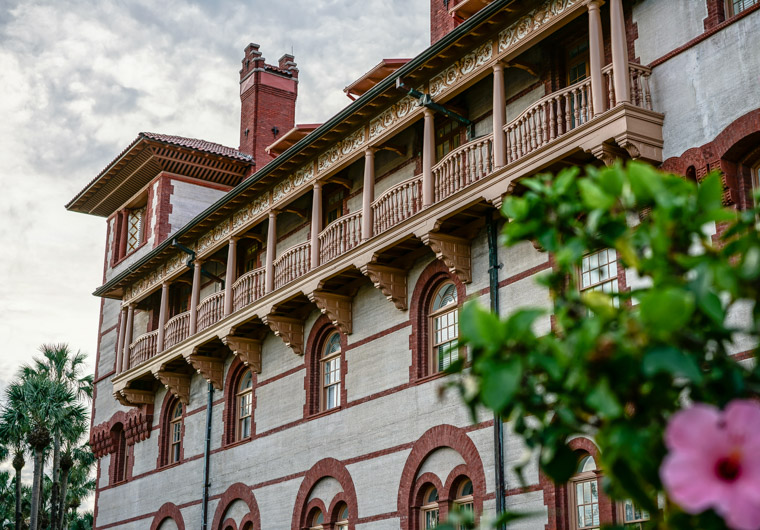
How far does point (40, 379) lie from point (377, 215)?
99.0 feet

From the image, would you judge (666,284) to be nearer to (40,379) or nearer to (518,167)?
(518,167)

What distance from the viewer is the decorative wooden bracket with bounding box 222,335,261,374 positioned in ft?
76.8

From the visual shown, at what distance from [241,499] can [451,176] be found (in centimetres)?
975

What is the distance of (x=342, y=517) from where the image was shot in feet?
65.7

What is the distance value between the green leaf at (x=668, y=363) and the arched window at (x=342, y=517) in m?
17.7

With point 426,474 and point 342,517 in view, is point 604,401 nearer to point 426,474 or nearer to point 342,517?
point 426,474

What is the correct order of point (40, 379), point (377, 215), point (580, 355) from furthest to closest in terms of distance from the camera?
point (40, 379) → point (377, 215) → point (580, 355)

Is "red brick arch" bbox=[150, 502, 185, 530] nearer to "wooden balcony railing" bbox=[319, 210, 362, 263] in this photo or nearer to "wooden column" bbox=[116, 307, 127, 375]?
"wooden column" bbox=[116, 307, 127, 375]

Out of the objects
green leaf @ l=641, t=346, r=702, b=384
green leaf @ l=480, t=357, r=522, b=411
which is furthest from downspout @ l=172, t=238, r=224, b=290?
green leaf @ l=641, t=346, r=702, b=384

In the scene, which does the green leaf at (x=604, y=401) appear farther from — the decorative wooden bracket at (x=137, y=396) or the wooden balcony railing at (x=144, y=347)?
the decorative wooden bracket at (x=137, y=396)

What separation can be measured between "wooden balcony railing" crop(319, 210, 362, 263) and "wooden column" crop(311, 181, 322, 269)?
4.2 inches

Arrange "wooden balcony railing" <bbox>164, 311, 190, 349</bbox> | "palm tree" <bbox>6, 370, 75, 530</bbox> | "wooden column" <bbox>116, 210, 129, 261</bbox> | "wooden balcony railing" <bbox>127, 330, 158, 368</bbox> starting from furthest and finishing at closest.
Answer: "palm tree" <bbox>6, 370, 75, 530</bbox> → "wooden column" <bbox>116, 210, 129, 261</bbox> → "wooden balcony railing" <bbox>127, 330, 158, 368</bbox> → "wooden balcony railing" <bbox>164, 311, 190, 349</bbox>

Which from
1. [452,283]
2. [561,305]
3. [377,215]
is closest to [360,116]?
[377,215]

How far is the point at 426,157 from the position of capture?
1792 cm
